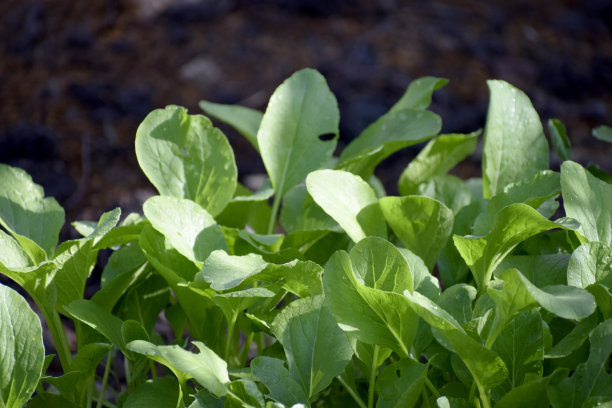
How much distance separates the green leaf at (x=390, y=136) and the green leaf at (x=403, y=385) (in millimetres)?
243

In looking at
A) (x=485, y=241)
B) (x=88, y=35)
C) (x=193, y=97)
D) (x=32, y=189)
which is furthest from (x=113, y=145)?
(x=485, y=241)

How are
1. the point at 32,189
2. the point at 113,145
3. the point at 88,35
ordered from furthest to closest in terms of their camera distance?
1. the point at 88,35
2. the point at 113,145
3. the point at 32,189

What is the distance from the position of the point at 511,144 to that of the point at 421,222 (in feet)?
0.57

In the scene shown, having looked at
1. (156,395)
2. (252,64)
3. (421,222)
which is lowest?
(252,64)

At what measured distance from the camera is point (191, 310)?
2.36 ft

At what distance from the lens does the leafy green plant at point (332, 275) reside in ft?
1.83

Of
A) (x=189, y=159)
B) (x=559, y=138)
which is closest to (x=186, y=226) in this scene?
(x=189, y=159)

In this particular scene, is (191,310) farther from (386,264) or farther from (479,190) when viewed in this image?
(479,190)

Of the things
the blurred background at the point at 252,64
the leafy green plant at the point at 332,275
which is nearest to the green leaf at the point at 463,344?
the leafy green plant at the point at 332,275

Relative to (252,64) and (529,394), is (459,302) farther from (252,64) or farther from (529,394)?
(252,64)

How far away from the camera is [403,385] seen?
0.58 m

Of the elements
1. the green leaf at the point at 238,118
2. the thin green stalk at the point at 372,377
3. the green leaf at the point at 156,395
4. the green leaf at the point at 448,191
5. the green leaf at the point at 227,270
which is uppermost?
the green leaf at the point at 227,270

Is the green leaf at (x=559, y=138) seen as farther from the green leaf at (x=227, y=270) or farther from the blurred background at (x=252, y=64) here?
the blurred background at (x=252, y=64)

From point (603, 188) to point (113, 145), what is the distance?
5.32ft
